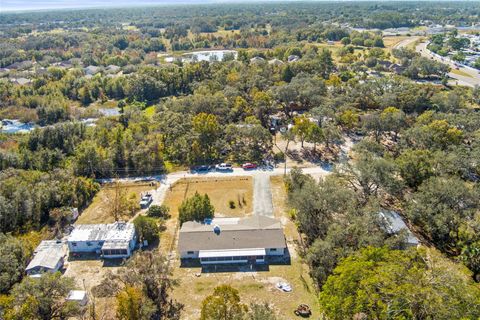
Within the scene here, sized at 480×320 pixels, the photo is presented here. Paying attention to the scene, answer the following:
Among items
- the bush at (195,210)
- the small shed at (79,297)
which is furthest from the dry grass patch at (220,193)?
the small shed at (79,297)

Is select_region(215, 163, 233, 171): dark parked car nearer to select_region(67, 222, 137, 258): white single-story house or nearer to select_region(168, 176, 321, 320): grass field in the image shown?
select_region(67, 222, 137, 258): white single-story house

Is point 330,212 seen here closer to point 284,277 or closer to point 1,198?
point 284,277

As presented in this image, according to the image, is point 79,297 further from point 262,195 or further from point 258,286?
point 262,195

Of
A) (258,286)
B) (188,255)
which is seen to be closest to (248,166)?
(188,255)

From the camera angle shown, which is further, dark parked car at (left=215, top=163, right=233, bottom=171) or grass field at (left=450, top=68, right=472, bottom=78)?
grass field at (left=450, top=68, right=472, bottom=78)

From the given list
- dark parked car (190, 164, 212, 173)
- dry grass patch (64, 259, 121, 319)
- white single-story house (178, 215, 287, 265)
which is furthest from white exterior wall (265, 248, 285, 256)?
dark parked car (190, 164, 212, 173)
